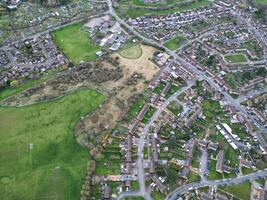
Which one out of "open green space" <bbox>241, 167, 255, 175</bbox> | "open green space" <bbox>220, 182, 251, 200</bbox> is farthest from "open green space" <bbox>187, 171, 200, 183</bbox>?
"open green space" <bbox>241, 167, 255, 175</bbox>

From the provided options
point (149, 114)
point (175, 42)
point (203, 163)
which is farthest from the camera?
point (175, 42)

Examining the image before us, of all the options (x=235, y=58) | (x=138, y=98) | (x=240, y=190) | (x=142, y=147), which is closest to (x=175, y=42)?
(x=235, y=58)

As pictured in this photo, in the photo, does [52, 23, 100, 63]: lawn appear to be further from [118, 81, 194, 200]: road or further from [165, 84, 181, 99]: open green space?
[118, 81, 194, 200]: road

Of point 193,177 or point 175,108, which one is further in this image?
point 175,108

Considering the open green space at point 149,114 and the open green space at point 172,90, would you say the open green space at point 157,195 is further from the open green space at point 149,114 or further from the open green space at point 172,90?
the open green space at point 172,90

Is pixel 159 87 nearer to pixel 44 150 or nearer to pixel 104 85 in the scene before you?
pixel 104 85

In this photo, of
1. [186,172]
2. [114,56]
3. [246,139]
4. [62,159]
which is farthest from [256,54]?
[62,159]
